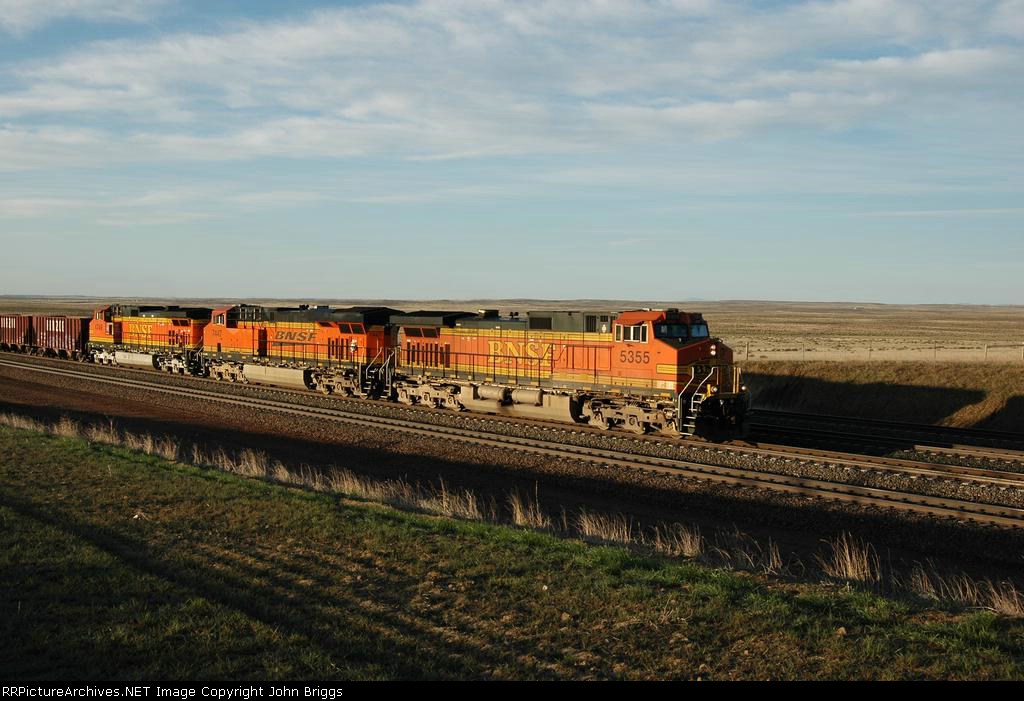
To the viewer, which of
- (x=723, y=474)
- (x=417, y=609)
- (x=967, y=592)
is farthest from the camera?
(x=723, y=474)

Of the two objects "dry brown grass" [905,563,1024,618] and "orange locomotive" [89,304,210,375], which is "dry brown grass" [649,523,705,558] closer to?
"dry brown grass" [905,563,1024,618]

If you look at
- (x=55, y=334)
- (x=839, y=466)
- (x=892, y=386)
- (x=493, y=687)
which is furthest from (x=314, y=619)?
(x=55, y=334)

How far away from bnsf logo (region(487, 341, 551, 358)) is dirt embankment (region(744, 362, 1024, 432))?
40.8 ft

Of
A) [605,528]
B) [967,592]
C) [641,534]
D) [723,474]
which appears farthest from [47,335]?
[967,592]

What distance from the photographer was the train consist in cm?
2425

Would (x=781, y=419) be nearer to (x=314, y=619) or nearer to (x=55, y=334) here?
(x=314, y=619)

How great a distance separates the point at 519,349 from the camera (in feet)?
94.5

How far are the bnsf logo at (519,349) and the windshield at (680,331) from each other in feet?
14.2

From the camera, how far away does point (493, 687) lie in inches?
271

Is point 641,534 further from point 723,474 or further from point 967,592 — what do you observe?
point 723,474

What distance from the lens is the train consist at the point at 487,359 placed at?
2425 cm

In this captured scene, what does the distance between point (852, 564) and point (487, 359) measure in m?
19.2

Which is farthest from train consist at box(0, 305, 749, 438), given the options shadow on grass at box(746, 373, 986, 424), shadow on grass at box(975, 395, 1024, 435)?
shadow on grass at box(975, 395, 1024, 435)

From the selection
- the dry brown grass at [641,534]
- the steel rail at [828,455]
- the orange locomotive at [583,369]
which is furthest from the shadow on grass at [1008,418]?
the dry brown grass at [641,534]
